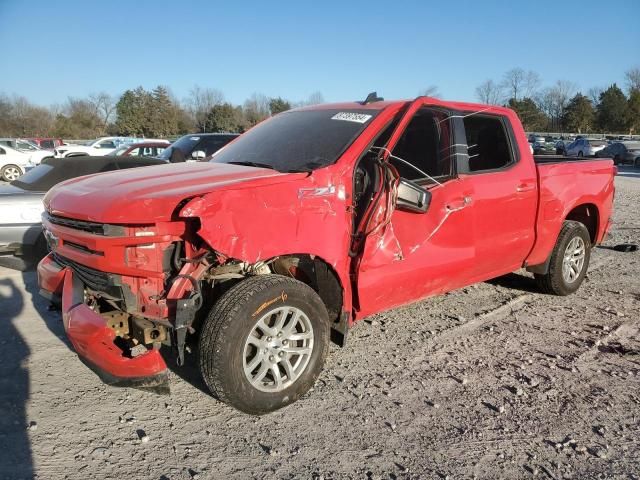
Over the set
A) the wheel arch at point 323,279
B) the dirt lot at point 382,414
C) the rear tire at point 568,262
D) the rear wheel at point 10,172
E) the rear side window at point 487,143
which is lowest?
the dirt lot at point 382,414

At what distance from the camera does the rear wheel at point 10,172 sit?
2075 cm

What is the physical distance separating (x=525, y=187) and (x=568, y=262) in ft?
4.28

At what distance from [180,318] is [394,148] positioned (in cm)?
208

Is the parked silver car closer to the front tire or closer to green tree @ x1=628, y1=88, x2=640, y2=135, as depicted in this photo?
the front tire

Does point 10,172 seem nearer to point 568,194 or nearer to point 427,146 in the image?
point 427,146

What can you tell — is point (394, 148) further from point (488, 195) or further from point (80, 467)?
point (80, 467)

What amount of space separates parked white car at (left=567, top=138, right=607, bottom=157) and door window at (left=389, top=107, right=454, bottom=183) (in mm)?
34152

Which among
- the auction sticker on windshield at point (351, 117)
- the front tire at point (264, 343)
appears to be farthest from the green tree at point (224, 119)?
the front tire at point (264, 343)

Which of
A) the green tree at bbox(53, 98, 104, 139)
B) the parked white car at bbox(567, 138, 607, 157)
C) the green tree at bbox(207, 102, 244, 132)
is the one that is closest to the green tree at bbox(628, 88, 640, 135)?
the parked white car at bbox(567, 138, 607, 157)

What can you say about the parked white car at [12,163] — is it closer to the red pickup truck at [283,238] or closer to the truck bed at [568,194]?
the red pickup truck at [283,238]

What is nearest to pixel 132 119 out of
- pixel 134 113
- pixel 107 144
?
pixel 134 113

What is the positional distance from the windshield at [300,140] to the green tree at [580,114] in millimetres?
72489

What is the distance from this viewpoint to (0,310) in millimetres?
5082

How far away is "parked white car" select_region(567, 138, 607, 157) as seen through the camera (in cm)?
3453
